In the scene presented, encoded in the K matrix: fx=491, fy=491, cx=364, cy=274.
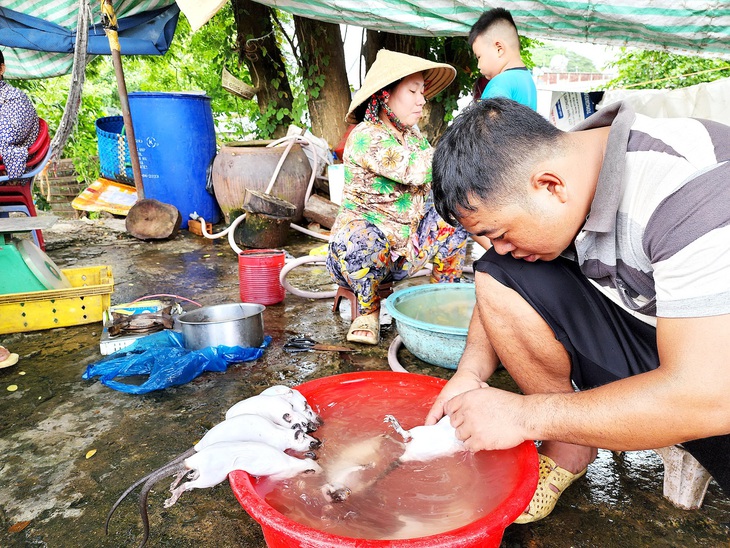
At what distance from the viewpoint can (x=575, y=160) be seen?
115 cm

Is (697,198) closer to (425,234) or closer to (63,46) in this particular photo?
(425,234)

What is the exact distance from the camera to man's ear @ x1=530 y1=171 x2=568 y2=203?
1104mm

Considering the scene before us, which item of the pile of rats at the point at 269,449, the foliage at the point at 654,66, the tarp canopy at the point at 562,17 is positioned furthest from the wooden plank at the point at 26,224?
the foliage at the point at 654,66

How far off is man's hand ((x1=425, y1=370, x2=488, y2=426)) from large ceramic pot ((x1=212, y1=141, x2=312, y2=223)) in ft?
14.4

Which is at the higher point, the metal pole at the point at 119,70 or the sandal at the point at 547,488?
the metal pole at the point at 119,70

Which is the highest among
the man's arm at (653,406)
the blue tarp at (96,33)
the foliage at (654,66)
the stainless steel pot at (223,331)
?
the blue tarp at (96,33)

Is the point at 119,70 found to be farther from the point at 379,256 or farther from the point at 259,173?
the point at 379,256

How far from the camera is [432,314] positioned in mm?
2738

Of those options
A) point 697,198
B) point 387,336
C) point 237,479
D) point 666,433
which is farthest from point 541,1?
point 237,479

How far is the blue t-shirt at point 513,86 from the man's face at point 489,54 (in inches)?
6.0

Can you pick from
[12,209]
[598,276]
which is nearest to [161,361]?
[598,276]

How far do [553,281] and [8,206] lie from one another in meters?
4.48

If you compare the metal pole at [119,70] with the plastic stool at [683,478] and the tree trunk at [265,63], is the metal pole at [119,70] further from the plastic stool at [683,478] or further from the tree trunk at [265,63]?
the plastic stool at [683,478]

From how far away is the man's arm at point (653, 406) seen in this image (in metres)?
0.94
